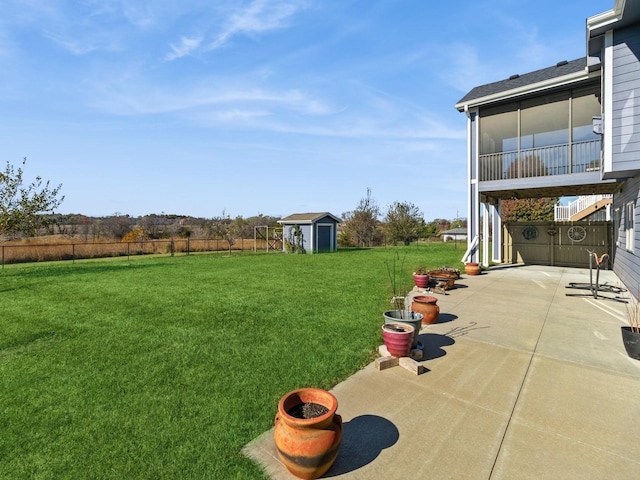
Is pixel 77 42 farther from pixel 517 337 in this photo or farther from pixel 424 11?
pixel 517 337

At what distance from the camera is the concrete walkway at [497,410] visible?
85.1 inches

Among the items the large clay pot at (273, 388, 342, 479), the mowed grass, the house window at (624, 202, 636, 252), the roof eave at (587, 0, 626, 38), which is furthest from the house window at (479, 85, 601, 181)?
the large clay pot at (273, 388, 342, 479)

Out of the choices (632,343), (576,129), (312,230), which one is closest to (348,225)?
(312,230)

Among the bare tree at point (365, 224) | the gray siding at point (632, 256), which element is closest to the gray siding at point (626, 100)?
the gray siding at point (632, 256)

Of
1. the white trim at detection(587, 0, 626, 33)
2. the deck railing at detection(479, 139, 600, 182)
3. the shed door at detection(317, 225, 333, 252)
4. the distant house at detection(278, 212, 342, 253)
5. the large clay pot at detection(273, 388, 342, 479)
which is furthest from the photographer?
the shed door at detection(317, 225, 333, 252)

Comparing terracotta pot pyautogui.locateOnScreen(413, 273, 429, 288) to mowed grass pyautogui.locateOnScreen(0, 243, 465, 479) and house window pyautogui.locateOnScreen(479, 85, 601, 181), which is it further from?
house window pyautogui.locateOnScreen(479, 85, 601, 181)

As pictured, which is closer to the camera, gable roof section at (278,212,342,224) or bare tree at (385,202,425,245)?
gable roof section at (278,212,342,224)

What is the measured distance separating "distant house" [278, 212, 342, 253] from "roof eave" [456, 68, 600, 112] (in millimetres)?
12978

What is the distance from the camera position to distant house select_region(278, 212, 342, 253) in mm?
22453

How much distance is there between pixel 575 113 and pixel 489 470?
12.1 metres

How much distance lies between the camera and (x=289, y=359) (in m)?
3.99

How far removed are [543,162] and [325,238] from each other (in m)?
15.2

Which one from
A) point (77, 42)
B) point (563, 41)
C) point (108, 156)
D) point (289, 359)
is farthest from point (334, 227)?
point (289, 359)

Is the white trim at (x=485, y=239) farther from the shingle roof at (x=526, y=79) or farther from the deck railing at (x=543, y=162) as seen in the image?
the shingle roof at (x=526, y=79)
